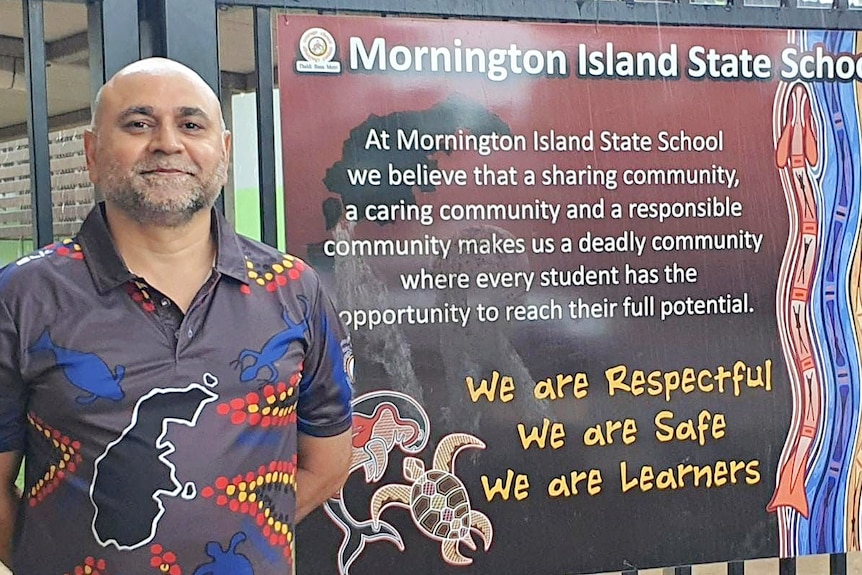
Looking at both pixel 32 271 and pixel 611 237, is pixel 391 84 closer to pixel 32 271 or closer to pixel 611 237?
pixel 611 237

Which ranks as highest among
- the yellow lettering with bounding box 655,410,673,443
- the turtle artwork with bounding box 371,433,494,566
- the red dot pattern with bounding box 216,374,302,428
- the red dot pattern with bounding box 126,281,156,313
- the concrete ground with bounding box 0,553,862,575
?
the red dot pattern with bounding box 126,281,156,313

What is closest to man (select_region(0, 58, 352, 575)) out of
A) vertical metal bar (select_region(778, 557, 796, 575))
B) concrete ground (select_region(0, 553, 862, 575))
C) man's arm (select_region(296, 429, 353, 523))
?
man's arm (select_region(296, 429, 353, 523))

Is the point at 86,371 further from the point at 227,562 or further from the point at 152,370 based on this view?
the point at 227,562

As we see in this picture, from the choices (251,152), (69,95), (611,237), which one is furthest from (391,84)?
(69,95)

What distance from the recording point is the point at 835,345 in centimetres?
303

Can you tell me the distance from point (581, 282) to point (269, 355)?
103cm

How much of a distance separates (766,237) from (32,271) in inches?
72.3

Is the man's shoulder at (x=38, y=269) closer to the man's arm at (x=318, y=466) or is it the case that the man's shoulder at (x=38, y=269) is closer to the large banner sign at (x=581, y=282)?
the man's arm at (x=318, y=466)

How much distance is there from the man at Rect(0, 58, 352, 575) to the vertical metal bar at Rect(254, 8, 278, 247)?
516 millimetres

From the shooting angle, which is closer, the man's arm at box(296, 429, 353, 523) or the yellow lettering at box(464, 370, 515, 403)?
the man's arm at box(296, 429, 353, 523)

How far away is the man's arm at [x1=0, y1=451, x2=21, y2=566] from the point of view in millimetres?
2055

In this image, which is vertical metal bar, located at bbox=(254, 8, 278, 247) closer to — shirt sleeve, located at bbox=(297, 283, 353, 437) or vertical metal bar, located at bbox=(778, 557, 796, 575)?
shirt sleeve, located at bbox=(297, 283, 353, 437)

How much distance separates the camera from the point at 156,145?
2.02 metres

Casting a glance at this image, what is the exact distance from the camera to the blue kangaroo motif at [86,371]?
1.94 m
